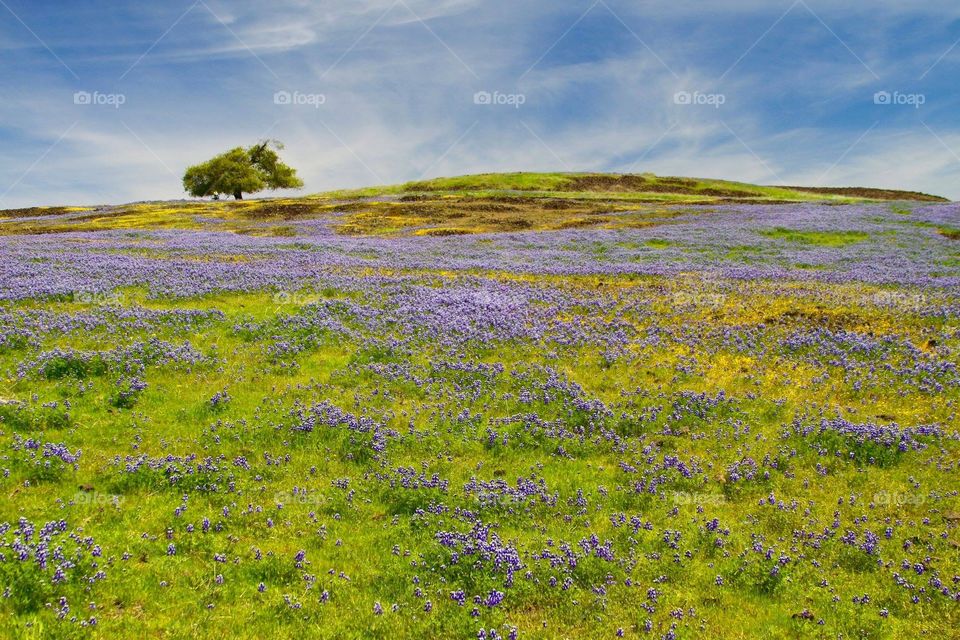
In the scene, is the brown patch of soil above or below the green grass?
above

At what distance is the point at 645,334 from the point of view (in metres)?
16.0

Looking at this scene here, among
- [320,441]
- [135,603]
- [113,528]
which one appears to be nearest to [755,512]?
[320,441]

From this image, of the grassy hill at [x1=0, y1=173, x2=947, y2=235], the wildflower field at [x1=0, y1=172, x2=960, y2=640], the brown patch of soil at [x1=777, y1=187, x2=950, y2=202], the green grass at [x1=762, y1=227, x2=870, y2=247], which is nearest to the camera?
the wildflower field at [x1=0, y1=172, x2=960, y2=640]

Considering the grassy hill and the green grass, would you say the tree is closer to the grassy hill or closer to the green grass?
the grassy hill

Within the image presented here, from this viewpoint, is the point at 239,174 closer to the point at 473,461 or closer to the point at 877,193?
the point at 473,461

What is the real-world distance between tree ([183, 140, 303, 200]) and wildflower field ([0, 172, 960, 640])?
7106 centimetres

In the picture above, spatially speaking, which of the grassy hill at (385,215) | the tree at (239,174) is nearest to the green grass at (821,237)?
the grassy hill at (385,215)

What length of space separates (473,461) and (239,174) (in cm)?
8898

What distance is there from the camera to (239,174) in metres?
85.0

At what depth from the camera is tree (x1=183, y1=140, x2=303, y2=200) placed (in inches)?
3354

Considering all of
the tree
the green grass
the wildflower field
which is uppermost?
the tree

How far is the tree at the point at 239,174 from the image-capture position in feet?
279

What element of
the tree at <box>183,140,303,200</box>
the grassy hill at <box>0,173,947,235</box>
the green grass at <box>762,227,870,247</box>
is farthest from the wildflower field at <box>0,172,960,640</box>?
the tree at <box>183,140,303,200</box>

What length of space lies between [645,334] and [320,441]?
10.3 meters
